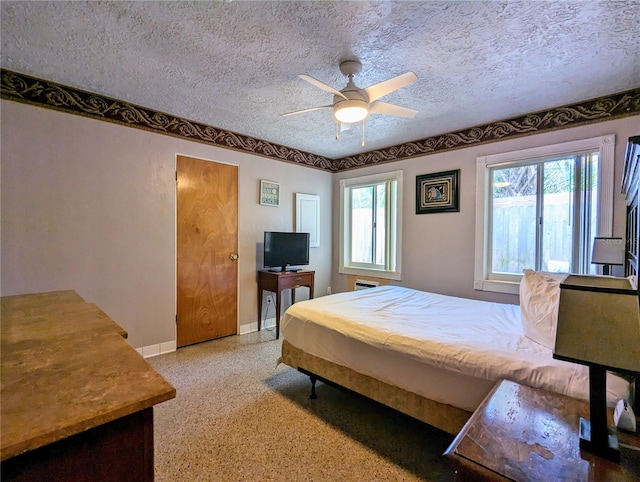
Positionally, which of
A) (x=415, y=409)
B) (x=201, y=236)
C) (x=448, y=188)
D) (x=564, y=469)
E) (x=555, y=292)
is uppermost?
(x=448, y=188)

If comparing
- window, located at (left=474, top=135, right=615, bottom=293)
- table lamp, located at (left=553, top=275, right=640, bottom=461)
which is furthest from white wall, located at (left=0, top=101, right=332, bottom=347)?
table lamp, located at (left=553, top=275, right=640, bottom=461)

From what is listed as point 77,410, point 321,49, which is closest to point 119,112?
point 321,49

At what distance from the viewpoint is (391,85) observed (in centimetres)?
196

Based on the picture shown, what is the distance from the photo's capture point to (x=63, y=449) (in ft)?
2.02

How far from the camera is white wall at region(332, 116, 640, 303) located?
3172 mm

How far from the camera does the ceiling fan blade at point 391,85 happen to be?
73.3 inches

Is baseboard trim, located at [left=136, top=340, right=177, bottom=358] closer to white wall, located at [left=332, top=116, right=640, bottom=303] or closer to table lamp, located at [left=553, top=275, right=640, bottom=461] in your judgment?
white wall, located at [left=332, top=116, right=640, bottom=303]

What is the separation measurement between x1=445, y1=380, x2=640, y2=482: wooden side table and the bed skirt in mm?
500

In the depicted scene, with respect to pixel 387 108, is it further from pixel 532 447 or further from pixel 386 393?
pixel 532 447

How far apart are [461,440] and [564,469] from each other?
266 mm

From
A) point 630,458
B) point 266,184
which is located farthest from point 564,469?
point 266,184

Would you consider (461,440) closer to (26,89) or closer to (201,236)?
(201,236)

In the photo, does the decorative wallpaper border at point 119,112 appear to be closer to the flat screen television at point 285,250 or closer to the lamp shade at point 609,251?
the flat screen television at point 285,250

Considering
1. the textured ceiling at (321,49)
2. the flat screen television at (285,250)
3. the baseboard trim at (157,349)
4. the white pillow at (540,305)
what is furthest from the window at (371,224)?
the baseboard trim at (157,349)
